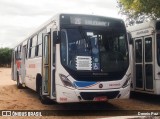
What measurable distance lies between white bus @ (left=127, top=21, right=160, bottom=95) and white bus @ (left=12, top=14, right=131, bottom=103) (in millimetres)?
1804

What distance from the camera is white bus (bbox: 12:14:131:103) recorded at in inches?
388

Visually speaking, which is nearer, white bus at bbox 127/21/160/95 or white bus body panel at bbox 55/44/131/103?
white bus body panel at bbox 55/44/131/103

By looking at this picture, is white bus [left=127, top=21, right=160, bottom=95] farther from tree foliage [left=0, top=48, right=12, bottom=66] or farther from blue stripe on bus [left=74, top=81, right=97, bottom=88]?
tree foliage [left=0, top=48, right=12, bottom=66]

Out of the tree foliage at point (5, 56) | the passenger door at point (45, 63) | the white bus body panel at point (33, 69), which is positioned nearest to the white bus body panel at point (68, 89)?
the passenger door at point (45, 63)

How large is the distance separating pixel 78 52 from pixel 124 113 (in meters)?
2.50

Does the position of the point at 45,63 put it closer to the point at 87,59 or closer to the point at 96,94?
the point at 87,59

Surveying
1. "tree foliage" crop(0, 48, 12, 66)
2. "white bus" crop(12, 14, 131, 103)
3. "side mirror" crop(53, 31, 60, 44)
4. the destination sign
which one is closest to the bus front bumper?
"white bus" crop(12, 14, 131, 103)

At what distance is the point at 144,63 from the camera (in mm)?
12812

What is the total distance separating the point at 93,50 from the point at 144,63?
3468 millimetres

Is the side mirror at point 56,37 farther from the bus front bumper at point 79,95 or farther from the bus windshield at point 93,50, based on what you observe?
the bus front bumper at point 79,95

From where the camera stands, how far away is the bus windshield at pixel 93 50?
9.90m

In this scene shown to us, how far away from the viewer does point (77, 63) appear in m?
9.88

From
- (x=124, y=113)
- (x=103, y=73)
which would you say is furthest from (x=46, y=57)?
(x=124, y=113)

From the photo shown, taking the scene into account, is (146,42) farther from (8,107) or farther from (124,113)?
(8,107)
